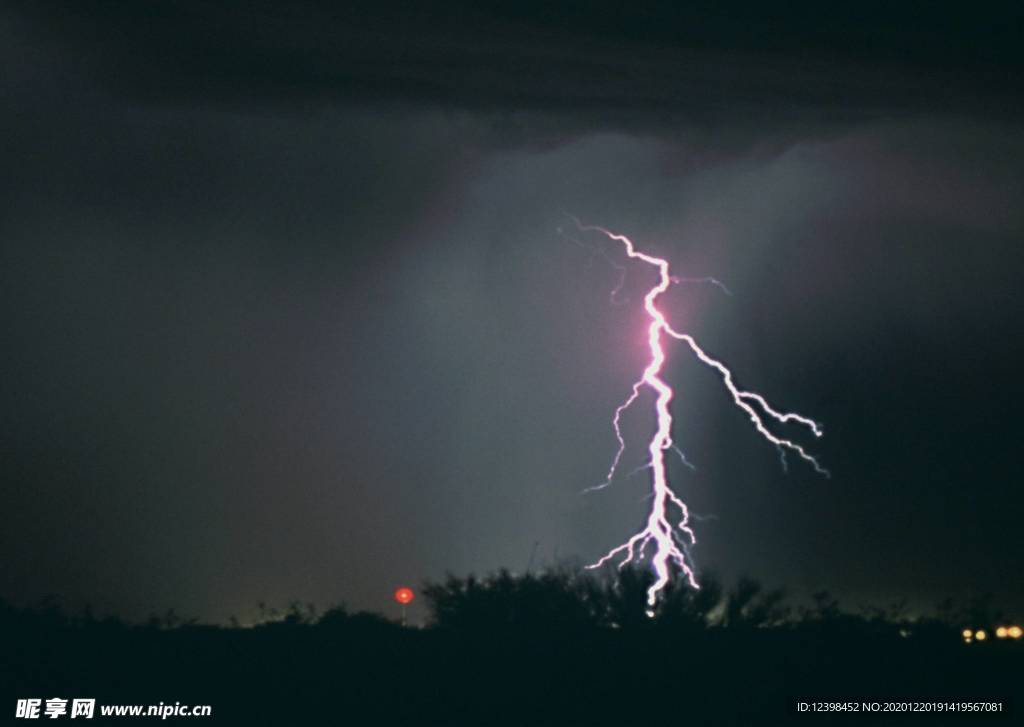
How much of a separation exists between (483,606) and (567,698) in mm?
4498

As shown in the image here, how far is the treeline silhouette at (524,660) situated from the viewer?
19844 mm

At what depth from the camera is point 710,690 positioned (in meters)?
20.9

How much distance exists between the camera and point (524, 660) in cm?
2139

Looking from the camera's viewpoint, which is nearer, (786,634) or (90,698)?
(90,698)

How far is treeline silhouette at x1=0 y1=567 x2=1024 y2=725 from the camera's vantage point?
65.1ft

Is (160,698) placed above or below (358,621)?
below

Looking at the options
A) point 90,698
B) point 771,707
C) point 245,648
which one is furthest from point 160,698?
point 771,707

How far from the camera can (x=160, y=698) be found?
63.8ft

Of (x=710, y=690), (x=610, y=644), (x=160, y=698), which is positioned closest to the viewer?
(x=160, y=698)

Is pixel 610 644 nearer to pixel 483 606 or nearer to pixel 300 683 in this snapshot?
pixel 483 606

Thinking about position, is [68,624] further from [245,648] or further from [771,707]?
[771,707]

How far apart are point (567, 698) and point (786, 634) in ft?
16.6

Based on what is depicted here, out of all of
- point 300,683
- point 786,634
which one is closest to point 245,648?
point 300,683

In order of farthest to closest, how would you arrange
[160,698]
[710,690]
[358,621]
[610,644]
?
[358,621] < [610,644] < [710,690] < [160,698]
